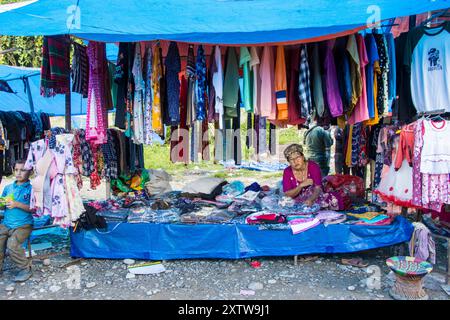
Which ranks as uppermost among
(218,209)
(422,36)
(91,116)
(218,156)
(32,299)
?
(422,36)

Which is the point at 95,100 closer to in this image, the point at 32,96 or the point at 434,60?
the point at 434,60

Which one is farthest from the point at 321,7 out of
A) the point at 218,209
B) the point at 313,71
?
the point at 218,209

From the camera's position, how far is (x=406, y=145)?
3.74 m

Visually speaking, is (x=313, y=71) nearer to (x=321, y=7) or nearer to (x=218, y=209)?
(x=321, y=7)

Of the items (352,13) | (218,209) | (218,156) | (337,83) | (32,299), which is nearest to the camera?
(352,13)

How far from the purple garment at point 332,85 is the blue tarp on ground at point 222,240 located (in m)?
1.22

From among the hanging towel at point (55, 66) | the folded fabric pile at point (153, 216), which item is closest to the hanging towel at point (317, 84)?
the folded fabric pile at point (153, 216)

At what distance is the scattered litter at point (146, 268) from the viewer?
3.93m

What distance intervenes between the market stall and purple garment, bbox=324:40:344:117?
1 centimetres

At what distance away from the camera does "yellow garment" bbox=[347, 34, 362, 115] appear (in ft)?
12.5

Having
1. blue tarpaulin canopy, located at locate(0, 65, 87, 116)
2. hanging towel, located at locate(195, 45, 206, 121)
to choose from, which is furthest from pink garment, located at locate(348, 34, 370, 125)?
blue tarpaulin canopy, located at locate(0, 65, 87, 116)

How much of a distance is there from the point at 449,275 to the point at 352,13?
252 cm

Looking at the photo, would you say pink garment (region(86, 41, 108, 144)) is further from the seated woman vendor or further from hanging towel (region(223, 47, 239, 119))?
the seated woman vendor

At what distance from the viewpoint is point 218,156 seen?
17.0ft
